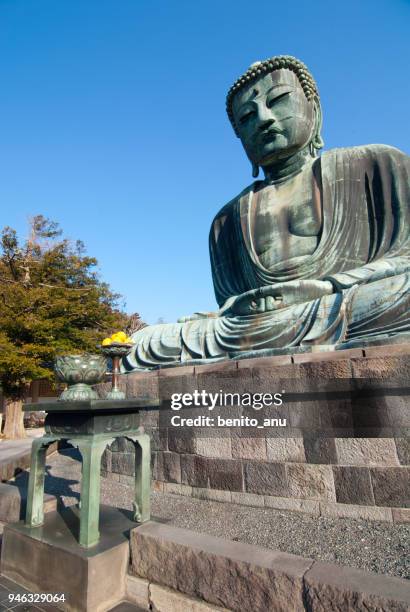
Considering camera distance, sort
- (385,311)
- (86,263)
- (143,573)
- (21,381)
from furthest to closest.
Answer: (86,263), (21,381), (385,311), (143,573)

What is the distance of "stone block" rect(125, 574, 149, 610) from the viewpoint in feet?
7.00

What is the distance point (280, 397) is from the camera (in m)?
3.27

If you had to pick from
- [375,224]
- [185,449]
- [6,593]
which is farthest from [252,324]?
[6,593]

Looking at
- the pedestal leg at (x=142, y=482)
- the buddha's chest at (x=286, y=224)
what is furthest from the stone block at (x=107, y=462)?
the buddha's chest at (x=286, y=224)

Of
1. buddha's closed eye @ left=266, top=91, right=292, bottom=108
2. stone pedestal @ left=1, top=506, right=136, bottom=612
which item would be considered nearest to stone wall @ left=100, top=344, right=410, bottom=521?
stone pedestal @ left=1, top=506, right=136, bottom=612

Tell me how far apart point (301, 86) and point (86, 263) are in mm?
12298

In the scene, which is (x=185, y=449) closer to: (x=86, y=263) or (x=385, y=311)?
(x=385, y=311)

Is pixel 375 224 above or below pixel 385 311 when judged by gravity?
above

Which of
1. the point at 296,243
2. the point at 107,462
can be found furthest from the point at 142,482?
the point at 296,243

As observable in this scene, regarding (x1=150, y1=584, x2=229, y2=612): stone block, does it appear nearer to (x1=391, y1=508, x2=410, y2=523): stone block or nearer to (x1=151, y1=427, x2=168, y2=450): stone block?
(x1=391, y1=508, x2=410, y2=523): stone block

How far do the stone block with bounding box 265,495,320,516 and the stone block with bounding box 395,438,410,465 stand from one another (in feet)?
2.44

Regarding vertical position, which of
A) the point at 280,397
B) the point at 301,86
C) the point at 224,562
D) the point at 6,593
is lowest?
the point at 6,593

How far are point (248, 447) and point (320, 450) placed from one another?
680mm

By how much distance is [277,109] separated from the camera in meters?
5.76
